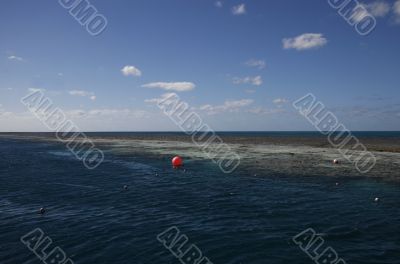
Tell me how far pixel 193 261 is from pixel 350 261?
655 cm

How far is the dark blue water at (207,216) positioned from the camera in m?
15.7

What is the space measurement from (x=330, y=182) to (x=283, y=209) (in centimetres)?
1142

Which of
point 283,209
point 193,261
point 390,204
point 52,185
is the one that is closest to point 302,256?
point 193,261

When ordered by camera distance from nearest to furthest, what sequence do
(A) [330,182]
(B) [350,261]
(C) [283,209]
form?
(B) [350,261], (C) [283,209], (A) [330,182]

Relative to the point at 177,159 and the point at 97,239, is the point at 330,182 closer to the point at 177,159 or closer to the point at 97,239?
the point at 177,159

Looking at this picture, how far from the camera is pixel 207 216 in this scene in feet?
69.1

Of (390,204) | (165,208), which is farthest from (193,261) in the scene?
(390,204)

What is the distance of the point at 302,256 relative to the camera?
→ 15.3 meters

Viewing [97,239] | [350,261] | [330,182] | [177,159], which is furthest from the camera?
[177,159]

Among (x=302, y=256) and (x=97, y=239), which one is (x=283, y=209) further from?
(x=97, y=239)

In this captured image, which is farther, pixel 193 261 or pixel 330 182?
pixel 330 182

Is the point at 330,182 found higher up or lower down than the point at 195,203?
higher up

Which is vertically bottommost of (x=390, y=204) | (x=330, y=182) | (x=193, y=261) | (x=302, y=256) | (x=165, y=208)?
(x=193, y=261)

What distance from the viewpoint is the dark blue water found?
1572cm
